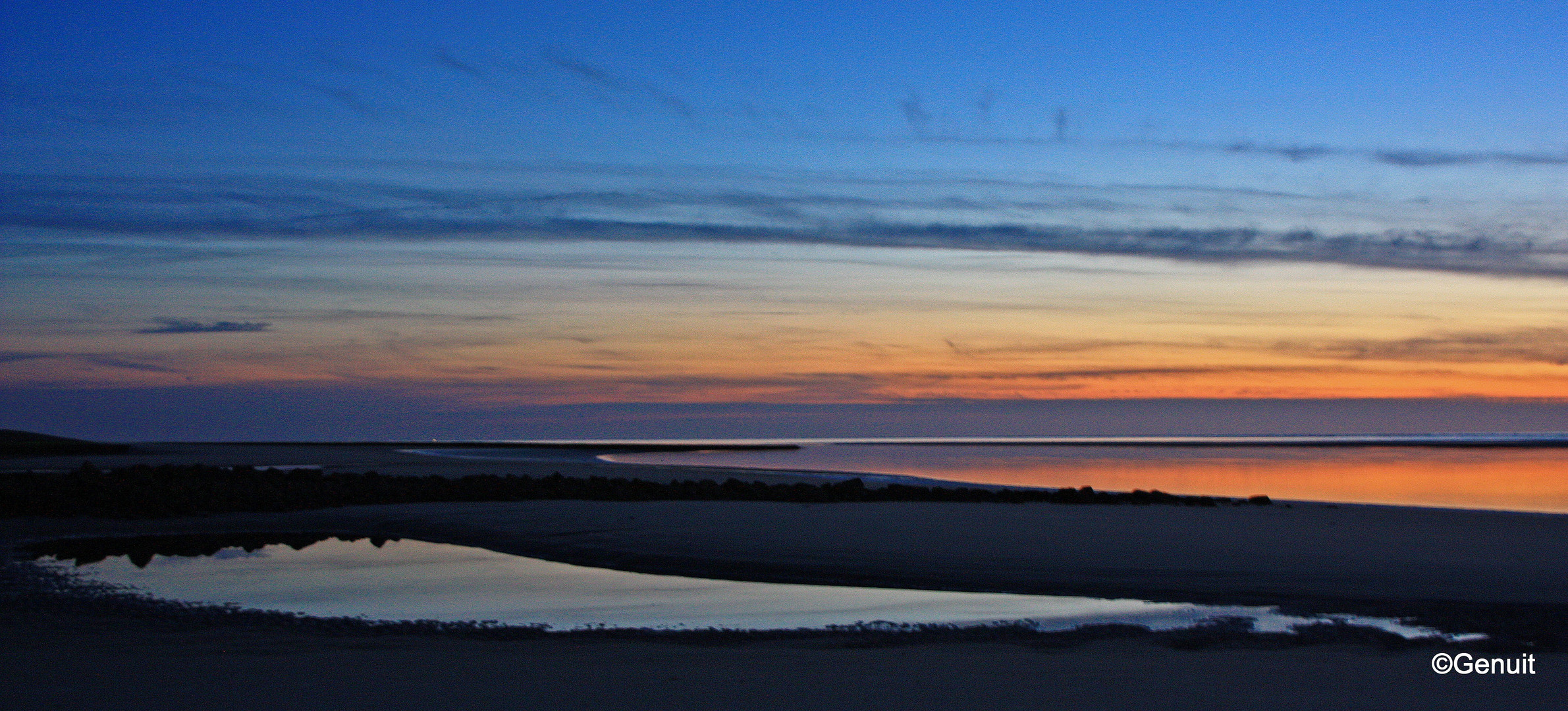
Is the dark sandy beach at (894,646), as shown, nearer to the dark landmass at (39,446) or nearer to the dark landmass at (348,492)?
the dark landmass at (348,492)

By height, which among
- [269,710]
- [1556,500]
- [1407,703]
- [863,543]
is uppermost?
[1556,500]

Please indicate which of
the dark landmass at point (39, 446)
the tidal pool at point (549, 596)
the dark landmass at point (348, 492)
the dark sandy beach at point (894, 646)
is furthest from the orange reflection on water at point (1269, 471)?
the dark landmass at point (39, 446)

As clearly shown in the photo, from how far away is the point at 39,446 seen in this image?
5550cm

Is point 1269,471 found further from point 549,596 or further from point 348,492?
point 549,596

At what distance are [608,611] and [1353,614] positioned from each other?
6852mm

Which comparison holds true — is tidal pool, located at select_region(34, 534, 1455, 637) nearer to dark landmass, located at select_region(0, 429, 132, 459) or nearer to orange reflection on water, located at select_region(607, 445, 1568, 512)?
orange reflection on water, located at select_region(607, 445, 1568, 512)

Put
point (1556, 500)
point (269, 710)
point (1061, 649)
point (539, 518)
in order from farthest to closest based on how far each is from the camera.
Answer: point (1556, 500), point (539, 518), point (1061, 649), point (269, 710)

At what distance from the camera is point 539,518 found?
19.1 m

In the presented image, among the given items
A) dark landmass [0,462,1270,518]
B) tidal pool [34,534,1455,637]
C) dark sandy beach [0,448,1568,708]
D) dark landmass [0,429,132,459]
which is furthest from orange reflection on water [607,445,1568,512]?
dark landmass [0,429,132,459]

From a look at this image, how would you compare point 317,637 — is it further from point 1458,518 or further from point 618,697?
point 1458,518

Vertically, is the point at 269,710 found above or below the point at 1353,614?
below

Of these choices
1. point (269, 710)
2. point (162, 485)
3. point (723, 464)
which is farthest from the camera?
point (723, 464)

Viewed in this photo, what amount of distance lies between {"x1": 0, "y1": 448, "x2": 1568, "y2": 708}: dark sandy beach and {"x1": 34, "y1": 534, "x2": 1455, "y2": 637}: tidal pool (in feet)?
2.47

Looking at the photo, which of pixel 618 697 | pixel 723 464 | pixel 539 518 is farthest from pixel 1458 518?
pixel 723 464
